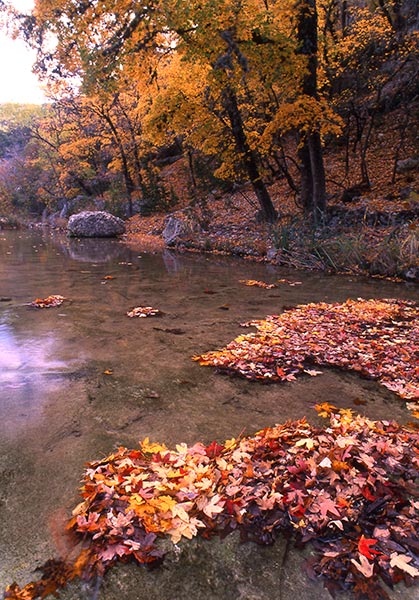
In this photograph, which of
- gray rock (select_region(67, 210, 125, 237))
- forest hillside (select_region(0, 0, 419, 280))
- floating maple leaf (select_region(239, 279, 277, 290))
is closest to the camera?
floating maple leaf (select_region(239, 279, 277, 290))

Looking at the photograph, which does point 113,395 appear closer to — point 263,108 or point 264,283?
point 264,283

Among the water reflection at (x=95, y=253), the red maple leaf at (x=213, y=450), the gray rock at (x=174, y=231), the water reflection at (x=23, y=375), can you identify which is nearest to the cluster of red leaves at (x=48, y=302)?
the water reflection at (x=23, y=375)

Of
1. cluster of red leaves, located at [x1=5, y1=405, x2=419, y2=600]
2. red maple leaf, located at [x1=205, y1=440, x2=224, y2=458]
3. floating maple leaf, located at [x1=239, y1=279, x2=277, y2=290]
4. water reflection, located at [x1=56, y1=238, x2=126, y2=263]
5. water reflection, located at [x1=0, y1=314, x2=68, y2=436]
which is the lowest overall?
water reflection, located at [x1=56, y1=238, x2=126, y2=263]

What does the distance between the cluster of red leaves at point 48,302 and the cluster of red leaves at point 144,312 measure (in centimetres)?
124

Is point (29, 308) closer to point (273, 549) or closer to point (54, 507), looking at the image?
point (54, 507)

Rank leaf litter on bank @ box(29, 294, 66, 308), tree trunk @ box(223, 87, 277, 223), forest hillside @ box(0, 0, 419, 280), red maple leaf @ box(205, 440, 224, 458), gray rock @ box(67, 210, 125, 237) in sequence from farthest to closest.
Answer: gray rock @ box(67, 210, 125, 237) < tree trunk @ box(223, 87, 277, 223) < forest hillside @ box(0, 0, 419, 280) < leaf litter on bank @ box(29, 294, 66, 308) < red maple leaf @ box(205, 440, 224, 458)

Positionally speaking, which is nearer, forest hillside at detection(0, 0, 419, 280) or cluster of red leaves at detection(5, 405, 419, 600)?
cluster of red leaves at detection(5, 405, 419, 600)

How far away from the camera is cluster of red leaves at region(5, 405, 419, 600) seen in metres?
1.50

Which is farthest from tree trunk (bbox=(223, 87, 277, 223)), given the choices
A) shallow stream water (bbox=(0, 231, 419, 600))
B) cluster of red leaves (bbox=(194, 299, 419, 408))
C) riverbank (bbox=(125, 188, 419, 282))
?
cluster of red leaves (bbox=(194, 299, 419, 408))

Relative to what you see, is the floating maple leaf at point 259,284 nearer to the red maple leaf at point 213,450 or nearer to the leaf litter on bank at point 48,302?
the leaf litter on bank at point 48,302

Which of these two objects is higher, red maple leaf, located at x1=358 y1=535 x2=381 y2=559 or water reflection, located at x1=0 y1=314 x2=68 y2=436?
red maple leaf, located at x1=358 y1=535 x2=381 y2=559

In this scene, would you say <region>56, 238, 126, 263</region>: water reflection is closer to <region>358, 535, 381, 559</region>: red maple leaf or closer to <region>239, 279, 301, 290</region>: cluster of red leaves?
<region>239, 279, 301, 290</region>: cluster of red leaves

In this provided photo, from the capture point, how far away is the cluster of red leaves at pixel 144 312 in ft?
17.1

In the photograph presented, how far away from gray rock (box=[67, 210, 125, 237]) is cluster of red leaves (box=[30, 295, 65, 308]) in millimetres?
13467
